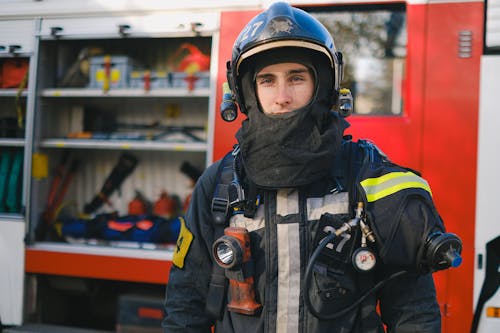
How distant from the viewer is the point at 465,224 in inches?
97.2

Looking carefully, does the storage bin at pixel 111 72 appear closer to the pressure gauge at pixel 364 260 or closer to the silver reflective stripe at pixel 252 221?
the silver reflective stripe at pixel 252 221

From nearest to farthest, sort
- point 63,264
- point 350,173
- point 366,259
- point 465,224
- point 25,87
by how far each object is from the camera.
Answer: point 366,259 → point 350,173 → point 465,224 → point 63,264 → point 25,87

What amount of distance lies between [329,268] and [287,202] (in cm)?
21

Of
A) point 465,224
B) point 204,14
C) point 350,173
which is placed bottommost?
point 465,224

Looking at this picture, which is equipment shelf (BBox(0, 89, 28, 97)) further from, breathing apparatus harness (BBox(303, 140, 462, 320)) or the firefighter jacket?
breathing apparatus harness (BBox(303, 140, 462, 320))

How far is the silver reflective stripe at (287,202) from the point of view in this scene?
4.15 ft

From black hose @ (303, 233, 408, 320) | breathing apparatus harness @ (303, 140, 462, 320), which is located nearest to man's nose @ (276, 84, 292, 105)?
breathing apparatus harness @ (303, 140, 462, 320)

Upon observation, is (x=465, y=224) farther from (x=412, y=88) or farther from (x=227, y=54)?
A: (x=227, y=54)

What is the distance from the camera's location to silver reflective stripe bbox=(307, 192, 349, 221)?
1.26 meters

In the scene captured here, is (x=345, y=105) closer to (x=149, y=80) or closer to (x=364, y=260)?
(x=364, y=260)

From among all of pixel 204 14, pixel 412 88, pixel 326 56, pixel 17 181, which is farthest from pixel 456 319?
pixel 17 181

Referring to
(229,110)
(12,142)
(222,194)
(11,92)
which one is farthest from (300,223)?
(11,92)

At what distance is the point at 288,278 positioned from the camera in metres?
1.21

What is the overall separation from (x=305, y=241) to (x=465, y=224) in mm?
1616
